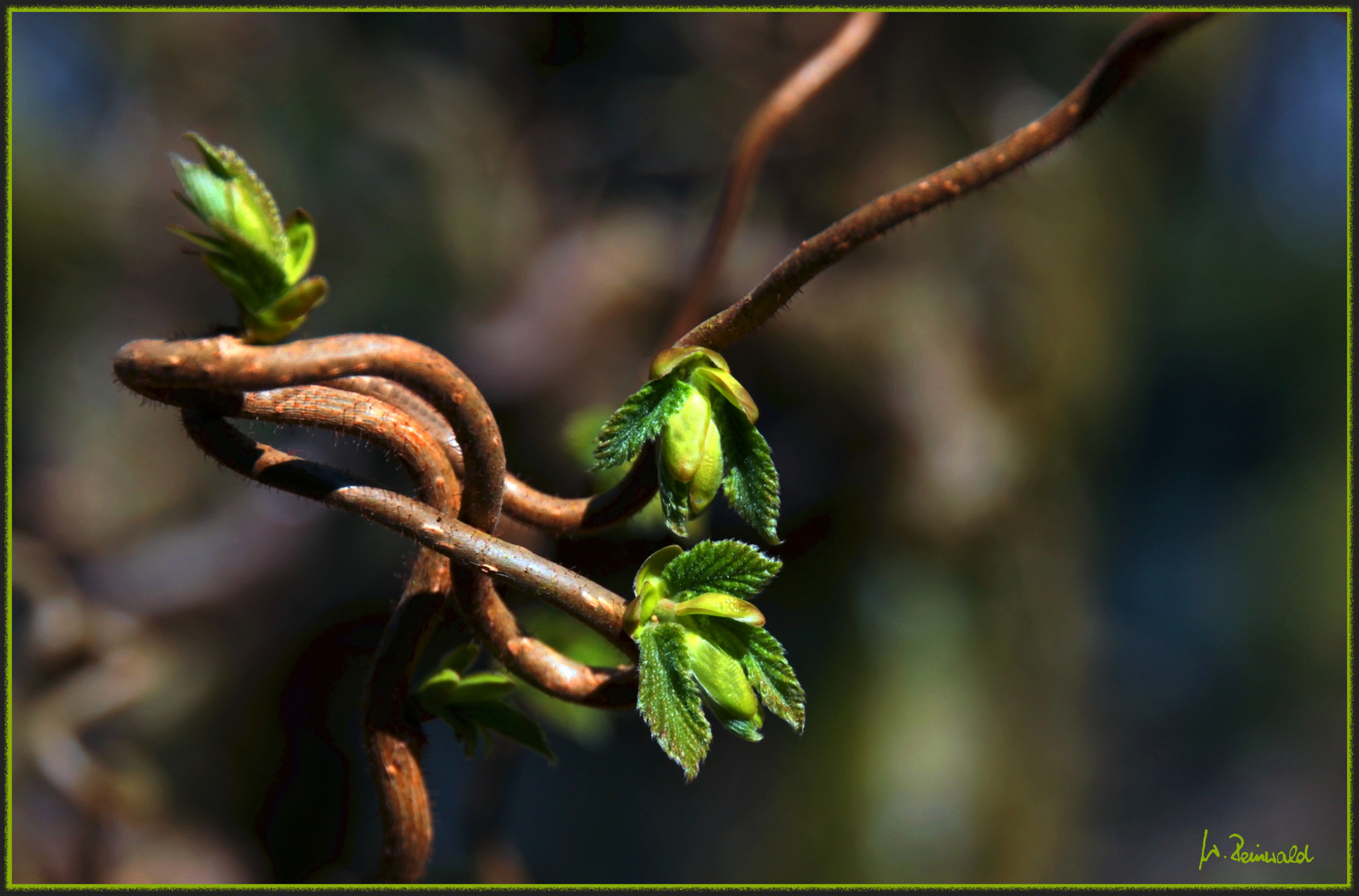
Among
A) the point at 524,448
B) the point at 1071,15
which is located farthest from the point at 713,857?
the point at 1071,15

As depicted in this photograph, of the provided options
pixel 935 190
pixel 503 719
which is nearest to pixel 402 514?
pixel 503 719

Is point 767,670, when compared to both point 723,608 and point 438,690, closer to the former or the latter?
point 723,608

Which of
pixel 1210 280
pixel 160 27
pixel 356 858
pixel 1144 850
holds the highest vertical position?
pixel 1210 280

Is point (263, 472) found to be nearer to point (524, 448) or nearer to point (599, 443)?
point (599, 443)
